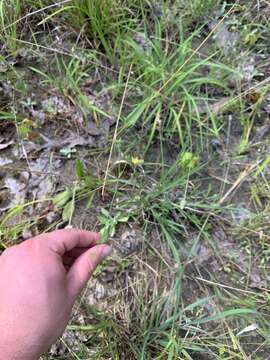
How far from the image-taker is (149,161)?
1947mm

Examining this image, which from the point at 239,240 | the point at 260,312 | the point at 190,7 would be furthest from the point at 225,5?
the point at 260,312

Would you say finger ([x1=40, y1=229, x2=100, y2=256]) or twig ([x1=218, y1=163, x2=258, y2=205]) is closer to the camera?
finger ([x1=40, y1=229, x2=100, y2=256])

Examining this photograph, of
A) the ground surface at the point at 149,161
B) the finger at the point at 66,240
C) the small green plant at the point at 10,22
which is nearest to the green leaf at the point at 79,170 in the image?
the ground surface at the point at 149,161

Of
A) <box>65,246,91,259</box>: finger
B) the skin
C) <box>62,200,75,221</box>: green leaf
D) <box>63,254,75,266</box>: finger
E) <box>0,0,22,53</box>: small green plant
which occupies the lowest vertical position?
<box>62,200,75,221</box>: green leaf

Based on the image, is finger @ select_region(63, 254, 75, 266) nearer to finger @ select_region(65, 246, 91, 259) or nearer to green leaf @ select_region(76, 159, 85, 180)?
finger @ select_region(65, 246, 91, 259)

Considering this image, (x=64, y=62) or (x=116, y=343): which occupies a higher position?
(x=64, y=62)

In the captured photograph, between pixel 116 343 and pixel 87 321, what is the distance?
0.15m

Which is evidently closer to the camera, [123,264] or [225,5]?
[123,264]

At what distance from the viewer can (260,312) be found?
1.68 meters

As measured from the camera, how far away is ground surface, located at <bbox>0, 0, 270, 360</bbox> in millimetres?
1687

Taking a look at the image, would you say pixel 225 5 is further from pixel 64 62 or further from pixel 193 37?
pixel 64 62

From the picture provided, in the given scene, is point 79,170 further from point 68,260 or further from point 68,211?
point 68,260

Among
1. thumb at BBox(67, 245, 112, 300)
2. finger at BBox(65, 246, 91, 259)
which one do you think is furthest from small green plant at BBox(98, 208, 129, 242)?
thumb at BBox(67, 245, 112, 300)

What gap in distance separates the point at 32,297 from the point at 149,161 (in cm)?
93
